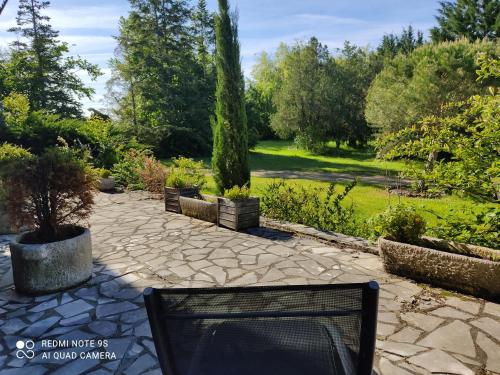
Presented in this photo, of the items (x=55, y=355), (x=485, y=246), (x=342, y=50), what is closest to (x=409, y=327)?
(x=485, y=246)

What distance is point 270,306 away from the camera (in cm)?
122

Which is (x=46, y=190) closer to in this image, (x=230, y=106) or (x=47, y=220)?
(x=47, y=220)

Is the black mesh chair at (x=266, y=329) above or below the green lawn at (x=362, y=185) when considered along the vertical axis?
above

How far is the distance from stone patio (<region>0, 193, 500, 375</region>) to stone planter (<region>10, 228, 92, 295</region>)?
0.13m

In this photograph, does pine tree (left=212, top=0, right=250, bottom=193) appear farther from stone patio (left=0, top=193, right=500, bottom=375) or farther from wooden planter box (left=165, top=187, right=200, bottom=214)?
stone patio (left=0, top=193, right=500, bottom=375)

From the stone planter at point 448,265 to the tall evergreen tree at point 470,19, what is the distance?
105ft

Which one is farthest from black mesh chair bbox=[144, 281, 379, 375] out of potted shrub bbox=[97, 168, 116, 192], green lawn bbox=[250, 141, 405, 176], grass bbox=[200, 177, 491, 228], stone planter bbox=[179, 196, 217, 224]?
green lawn bbox=[250, 141, 405, 176]

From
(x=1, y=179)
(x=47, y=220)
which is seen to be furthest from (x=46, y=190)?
(x=1, y=179)

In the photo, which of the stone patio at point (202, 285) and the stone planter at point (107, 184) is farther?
the stone planter at point (107, 184)

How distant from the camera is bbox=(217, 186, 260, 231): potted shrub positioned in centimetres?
659

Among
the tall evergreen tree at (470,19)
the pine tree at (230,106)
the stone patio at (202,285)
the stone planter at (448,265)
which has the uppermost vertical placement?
the tall evergreen tree at (470,19)

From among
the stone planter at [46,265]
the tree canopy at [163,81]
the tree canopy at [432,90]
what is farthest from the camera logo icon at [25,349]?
the tree canopy at [163,81]

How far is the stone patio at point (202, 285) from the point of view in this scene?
284cm

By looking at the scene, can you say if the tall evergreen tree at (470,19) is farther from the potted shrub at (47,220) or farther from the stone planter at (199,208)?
the potted shrub at (47,220)
